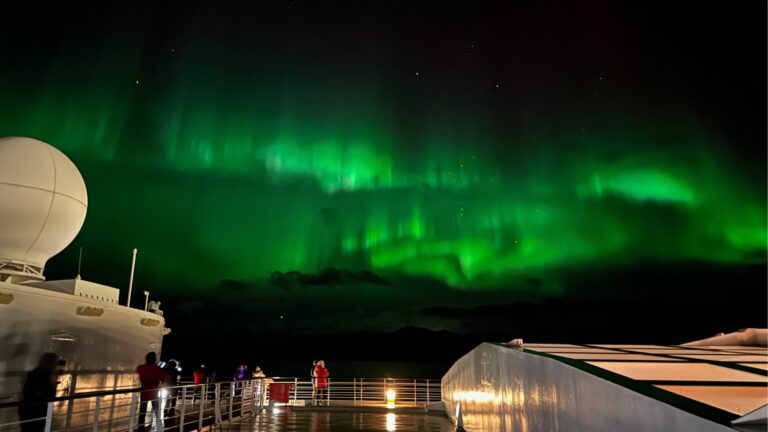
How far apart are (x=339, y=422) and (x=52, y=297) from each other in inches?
283

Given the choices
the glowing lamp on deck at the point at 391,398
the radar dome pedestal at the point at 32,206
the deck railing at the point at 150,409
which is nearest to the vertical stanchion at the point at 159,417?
the deck railing at the point at 150,409

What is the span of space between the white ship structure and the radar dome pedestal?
0.02 m

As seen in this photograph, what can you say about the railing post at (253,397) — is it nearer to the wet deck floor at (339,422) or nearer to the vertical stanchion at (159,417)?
the wet deck floor at (339,422)

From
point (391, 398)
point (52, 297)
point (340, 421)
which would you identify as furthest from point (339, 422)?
point (52, 297)

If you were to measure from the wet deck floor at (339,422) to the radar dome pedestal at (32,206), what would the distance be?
668cm

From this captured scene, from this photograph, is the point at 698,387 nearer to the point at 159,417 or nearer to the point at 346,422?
the point at 159,417

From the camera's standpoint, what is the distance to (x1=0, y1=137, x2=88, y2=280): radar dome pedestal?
496 inches

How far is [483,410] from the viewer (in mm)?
9227

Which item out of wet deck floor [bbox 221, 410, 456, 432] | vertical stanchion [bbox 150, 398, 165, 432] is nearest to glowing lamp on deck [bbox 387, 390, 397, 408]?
wet deck floor [bbox 221, 410, 456, 432]

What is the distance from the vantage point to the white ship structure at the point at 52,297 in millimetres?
9949

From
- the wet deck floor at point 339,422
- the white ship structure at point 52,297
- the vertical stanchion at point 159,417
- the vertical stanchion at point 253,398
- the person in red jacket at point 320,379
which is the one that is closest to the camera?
the vertical stanchion at point 159,417

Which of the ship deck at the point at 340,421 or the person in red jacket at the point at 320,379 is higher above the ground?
the person in red jacket at the point at 320,379

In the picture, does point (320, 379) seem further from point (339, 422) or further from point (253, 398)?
point (339, 422)

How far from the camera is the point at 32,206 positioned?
12828mm
